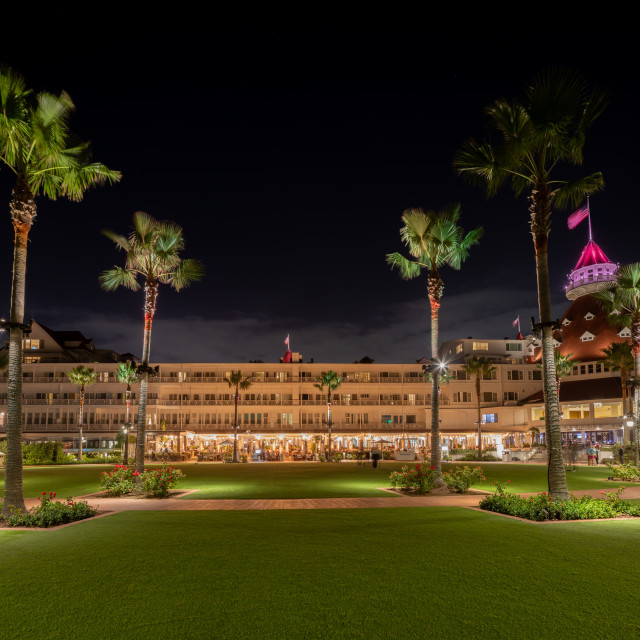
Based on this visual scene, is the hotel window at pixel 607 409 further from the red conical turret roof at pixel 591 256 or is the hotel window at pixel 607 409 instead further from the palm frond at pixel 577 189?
the palm frond at pixel 577 189

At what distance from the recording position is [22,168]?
15.8 metres

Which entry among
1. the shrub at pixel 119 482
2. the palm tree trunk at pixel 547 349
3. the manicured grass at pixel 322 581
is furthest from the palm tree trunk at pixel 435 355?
the shrub at pixel 119 482

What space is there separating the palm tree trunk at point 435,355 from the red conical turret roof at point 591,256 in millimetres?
63215

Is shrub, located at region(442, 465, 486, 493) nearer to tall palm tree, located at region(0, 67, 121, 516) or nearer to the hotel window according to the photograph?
tall palm tree, located at region(0, 67, 121, 516)

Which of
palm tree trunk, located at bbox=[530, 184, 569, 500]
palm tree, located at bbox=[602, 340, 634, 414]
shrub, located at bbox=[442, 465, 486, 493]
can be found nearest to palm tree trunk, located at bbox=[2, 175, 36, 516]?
palm tree trunk, located at bbox=[530, 184, 569, 500]

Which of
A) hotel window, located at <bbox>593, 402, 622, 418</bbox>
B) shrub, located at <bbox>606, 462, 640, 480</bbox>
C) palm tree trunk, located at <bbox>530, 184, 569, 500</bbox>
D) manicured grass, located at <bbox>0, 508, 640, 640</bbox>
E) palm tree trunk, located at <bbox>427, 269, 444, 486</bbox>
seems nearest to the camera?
manicured grass, located at <bbox>0, 508, 640, 640</bbox>

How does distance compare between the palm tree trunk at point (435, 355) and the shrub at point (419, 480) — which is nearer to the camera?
the shrub at point (419, 480)

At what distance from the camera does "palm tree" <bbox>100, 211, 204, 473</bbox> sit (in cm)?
2278

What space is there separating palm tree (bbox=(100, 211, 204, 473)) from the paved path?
3.63 m

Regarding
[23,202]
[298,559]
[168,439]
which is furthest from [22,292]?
[168,439]

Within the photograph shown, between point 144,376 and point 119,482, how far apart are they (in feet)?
13.5

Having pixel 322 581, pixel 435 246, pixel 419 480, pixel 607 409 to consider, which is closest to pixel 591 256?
pixel 607 409

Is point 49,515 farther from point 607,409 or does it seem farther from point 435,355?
point 607,409

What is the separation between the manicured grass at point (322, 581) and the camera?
6.49m
